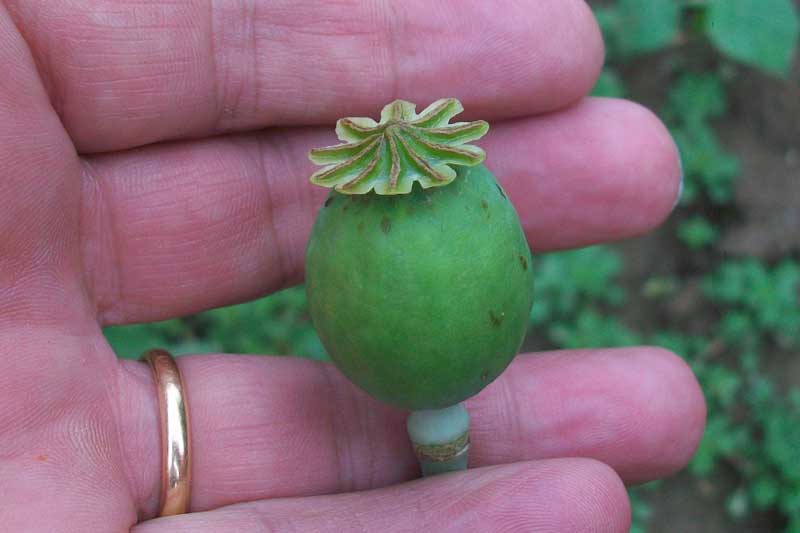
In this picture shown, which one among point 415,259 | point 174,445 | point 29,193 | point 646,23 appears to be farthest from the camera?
point 646,23

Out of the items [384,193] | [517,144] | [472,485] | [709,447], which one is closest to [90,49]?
[384,193]

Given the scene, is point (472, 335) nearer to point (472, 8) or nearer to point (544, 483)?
point (544, 483)

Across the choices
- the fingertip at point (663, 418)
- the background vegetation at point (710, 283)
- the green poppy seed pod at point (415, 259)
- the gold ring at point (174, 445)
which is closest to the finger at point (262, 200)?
the gold ring at point (174, 445)

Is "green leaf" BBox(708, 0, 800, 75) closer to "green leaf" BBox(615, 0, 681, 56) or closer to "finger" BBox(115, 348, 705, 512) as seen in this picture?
"green leaf" BBox(615, 0, 681, 56)

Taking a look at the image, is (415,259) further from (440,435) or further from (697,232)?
(697,232)

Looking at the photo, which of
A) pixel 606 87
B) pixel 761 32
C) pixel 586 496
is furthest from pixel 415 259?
pixel 761 32

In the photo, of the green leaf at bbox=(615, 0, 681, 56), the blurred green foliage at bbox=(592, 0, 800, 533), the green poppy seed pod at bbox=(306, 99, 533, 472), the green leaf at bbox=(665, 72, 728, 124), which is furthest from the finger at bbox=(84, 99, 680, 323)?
the green leaf at bbox=(665, 72, 728, 124)
